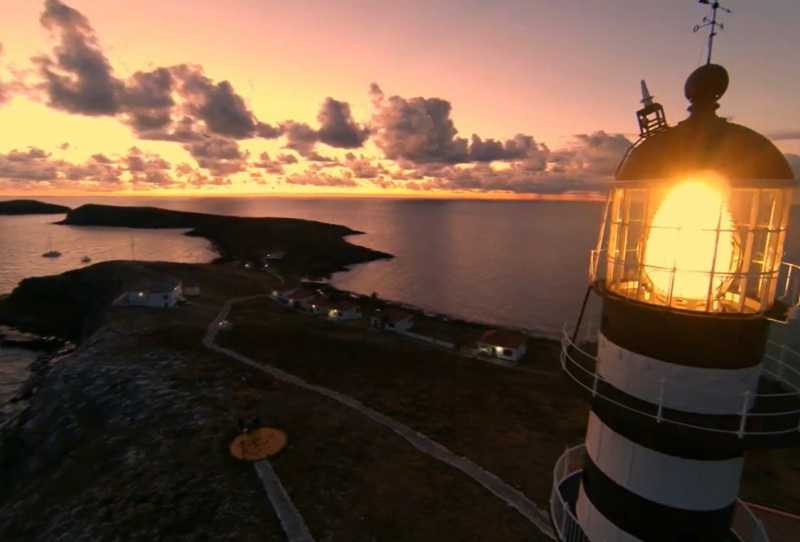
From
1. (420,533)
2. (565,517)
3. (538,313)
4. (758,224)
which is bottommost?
(538,313)

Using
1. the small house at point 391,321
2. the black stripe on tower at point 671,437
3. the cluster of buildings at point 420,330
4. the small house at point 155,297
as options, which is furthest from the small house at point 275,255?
the black stripe on tower at point 671,437

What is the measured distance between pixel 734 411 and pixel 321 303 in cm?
5280

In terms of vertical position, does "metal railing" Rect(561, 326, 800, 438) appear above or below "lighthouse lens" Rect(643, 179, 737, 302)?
below

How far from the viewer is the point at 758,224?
7.00 metres

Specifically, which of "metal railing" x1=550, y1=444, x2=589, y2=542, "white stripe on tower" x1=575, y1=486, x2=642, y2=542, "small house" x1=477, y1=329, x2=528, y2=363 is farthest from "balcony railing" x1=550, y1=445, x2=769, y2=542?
"small house" x1=477, y1=329, x2=528, y2=363

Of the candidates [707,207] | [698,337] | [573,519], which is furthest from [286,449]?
[707,207]

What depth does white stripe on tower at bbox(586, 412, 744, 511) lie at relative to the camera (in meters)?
A: 6.89

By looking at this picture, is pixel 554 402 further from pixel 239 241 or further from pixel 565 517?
pixel 239 241

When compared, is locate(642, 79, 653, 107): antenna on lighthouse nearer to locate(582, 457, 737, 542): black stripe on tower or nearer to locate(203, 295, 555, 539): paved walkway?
locate(582, 457, 737, 542): black stripe on tower

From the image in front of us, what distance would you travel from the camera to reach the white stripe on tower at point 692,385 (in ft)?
21.2

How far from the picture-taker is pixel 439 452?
22766 mm

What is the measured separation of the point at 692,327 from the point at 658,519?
3456 mm

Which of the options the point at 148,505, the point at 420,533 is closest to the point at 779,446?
the point at 420,533

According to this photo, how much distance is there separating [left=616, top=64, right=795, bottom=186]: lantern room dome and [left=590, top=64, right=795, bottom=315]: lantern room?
0.01 meters
